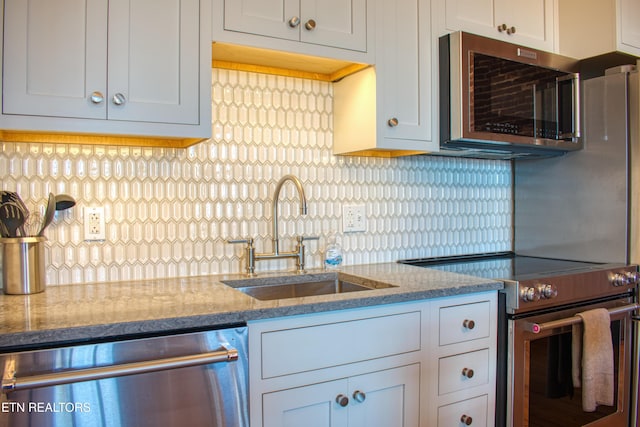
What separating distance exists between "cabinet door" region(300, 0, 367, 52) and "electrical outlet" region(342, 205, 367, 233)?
69 cm

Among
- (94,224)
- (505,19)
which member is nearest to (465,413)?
(94,224)

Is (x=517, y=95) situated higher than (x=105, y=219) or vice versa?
(x=517, y=95)

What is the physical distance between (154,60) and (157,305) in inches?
29.4

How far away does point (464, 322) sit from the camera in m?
1.71

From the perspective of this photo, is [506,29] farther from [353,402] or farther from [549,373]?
[353,402]

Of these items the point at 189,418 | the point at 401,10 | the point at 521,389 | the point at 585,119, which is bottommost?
the point at 521,389

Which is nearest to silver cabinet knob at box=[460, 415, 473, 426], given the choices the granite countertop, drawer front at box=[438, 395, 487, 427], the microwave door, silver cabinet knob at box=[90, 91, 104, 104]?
drawer front at box=[438, 395, 487, 427]

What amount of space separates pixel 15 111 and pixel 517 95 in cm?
189

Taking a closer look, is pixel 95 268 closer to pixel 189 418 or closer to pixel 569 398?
pixel 189 418

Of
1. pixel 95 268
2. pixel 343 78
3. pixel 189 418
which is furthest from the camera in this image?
pixel 343 78

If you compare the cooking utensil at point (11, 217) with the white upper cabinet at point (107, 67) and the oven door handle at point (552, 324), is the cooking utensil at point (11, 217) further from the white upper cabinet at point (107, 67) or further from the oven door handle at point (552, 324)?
the oven door handle at point (552, 324)

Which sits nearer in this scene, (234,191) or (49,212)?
(49,212)

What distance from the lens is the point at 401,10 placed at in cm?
194

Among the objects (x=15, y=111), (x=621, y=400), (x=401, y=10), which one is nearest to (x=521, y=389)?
(x=621, y=400)
